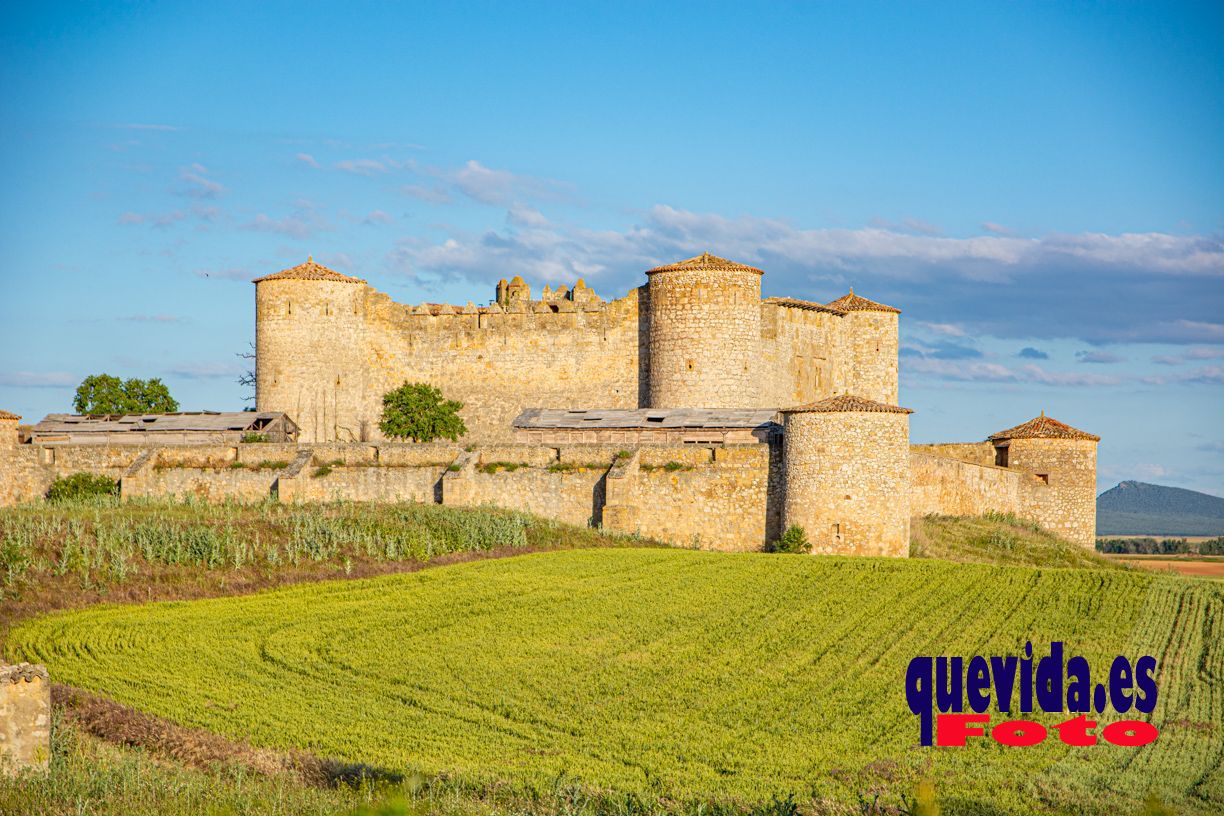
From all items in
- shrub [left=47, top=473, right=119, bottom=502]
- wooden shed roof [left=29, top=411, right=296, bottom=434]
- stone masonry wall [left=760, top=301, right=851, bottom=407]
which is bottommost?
shrub [left=47, top=473, right=119, bottom=502]

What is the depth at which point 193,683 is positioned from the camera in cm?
2181

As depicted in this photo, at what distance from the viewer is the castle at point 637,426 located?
36.2m

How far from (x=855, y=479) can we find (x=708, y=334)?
999 cm

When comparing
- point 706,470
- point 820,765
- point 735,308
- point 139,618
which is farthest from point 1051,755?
point 735,308

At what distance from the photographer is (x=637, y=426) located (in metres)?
41.8

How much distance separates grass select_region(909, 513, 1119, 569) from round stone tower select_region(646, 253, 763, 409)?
719 cm

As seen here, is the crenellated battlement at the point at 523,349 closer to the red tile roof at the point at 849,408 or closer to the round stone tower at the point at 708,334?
the round stone tower at the point at 708,334

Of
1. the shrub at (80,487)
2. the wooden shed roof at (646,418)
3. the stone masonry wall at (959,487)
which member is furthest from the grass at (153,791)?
the stone masonry wall at (959,487)

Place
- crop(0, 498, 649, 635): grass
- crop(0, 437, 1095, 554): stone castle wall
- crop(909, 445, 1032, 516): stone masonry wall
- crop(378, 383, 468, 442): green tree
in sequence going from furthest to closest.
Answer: crop(378, 383, 468, 442): green tree → crop(909, 445, 1032, 516): stone masonry wall → crop(0, 437, 1095, 554): stone castle wall → crop(0, 498, 649, 635): grass

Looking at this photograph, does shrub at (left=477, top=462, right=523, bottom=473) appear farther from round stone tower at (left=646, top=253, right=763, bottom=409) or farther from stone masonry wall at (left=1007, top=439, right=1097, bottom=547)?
stone masonry wall at (left=1007, top=439, right=1097, bottom=547)

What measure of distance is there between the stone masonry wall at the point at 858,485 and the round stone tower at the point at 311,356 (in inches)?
665

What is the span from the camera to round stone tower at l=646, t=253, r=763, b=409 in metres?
44.1

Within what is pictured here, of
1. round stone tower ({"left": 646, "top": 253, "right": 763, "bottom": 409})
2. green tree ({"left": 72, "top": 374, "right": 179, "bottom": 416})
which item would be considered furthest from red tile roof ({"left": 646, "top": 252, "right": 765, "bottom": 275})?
green tree ({"left": 72, "top": 374, "right": 179, "bottom": 416})

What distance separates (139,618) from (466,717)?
8436mm
